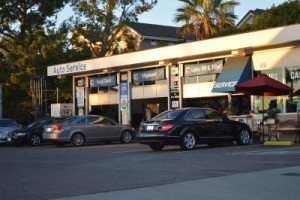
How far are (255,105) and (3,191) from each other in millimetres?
16925

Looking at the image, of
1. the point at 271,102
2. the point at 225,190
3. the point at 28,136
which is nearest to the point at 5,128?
the point at 28,136

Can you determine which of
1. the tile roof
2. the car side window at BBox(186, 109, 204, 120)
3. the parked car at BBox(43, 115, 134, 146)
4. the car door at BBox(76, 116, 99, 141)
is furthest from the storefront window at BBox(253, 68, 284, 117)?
the tile roof

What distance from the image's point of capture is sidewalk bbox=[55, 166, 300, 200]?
913cm

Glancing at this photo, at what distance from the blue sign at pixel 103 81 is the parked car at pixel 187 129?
13.2m

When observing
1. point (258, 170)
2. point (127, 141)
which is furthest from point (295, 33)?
point (258, 170)

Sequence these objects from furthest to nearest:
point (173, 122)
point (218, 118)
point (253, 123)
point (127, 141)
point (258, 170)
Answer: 1. point (127, 141)
2. point (253, 123)
3. point (218, 118)
4. point (173, 122)
5. point (258, 170)

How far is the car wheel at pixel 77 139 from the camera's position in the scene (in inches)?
968

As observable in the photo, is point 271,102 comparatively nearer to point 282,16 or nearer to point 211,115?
point 211,115

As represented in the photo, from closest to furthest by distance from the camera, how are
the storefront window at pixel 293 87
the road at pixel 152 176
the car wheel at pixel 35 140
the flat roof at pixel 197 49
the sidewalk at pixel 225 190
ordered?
the sidewalk at pixel 225 190 < the road at pixel 152 176 < the flat roof at pixel 197 49 < the storefront window at pixel 293 87 < the car wheel at pixel 35 140

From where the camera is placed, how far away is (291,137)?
2319 centimetres

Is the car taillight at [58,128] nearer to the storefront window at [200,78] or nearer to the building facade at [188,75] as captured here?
the building facade at [188,75]

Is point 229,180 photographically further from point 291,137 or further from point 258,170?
point 291,137

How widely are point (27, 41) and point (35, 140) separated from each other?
1511cm

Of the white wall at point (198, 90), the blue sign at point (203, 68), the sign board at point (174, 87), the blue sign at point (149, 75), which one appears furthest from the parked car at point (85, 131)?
the blue sign at point (149, 75)
